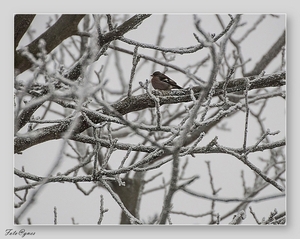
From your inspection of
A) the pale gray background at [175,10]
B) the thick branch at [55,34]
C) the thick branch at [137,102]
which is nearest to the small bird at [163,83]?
the thick branch at [137,102]

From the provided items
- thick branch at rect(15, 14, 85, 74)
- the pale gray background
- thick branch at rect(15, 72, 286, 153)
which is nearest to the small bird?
thick branch at rect(15, 72, 286, 153)

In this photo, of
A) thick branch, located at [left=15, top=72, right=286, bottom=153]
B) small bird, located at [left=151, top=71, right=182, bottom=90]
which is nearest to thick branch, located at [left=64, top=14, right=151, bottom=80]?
thick branch, located at [left=15, top=72, right=286, bottom=153]

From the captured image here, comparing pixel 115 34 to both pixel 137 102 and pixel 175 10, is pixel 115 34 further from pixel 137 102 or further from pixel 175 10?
pixel 175 10

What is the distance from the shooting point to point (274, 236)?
192cm

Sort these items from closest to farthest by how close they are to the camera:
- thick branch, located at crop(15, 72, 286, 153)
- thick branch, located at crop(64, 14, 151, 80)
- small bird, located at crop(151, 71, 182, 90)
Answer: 1. thick branch, located at crop(64, 14, 151, 80)
2. thick branch, located at crop(15, 72, 286, 153)
3. small bird, located at crop(151, 71, 182, 90)

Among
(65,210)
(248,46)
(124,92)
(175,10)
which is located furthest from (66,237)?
(248,46)

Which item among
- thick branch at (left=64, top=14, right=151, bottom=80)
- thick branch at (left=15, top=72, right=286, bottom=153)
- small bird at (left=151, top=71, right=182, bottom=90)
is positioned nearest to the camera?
thick branch at (left=64, top=14, right=151, bottom=80)

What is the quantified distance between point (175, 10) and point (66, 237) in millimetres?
1104

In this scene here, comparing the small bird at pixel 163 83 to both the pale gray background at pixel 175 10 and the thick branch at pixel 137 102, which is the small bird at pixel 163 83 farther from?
the pale gray background at pixel 175 10

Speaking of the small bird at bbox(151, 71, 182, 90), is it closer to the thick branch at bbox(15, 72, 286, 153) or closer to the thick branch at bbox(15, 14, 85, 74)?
the thick branch at bbox(15, 72, 286, 153)

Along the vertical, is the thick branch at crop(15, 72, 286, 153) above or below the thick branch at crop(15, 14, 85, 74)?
below

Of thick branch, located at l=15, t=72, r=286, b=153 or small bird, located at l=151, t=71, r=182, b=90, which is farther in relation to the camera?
small bird, located at l=151, t=71, r=182, b=90

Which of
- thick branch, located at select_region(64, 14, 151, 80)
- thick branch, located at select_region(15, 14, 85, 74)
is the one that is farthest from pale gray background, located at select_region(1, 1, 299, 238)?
thick branch, located at select_region(64, 14, 151, 80)

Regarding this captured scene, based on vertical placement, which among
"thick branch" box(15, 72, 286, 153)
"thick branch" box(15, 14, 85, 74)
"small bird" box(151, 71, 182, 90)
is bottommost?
"thick branch" box(15, 72, 286, 153)
